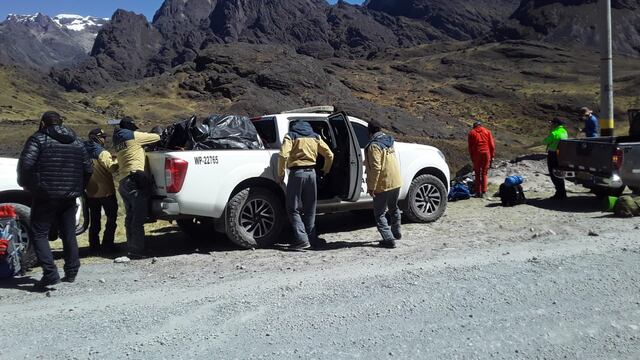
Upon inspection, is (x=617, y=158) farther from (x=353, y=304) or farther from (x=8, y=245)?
(x=8, y=245)

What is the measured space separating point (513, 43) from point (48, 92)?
74.8m

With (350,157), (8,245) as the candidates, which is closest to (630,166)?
(350,157)

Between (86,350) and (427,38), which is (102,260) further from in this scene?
(427,38)

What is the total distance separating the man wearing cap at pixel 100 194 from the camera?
26.3 feet

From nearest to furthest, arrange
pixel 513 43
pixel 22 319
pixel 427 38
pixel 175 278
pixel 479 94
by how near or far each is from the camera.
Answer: pixel 22 319 < pixel 175 278 < pixel 479 94 < pixel 513 43 < pixel 427 38

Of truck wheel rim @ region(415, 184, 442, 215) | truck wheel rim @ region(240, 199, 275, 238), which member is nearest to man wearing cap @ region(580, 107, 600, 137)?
truck wheel rim @ region(415, 184, 442, 215)

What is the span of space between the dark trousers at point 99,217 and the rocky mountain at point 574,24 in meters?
109

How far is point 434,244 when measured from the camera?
7.82 meters

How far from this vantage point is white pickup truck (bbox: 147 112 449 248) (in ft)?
24.0

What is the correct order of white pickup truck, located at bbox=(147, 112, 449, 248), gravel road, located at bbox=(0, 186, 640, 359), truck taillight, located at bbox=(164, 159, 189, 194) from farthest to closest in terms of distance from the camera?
1. white pickup truck, located at bbox=(147, 112, 449, 248)
2. truck taillight, located at bbox=(164, 159, 189, 194)
3. gravel road, located at bbox=(0, 186, 640, 359)

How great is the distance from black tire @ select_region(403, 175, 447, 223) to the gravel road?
5.47ft

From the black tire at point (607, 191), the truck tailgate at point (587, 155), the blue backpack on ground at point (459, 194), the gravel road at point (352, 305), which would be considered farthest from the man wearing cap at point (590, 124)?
the gravel road at point (352, 305)

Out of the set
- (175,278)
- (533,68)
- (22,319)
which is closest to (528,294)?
(175,278)

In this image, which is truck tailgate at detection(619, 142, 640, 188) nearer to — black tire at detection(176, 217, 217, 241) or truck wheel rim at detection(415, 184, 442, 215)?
truck wheel rim at detection(415, 184, 442, 215)
